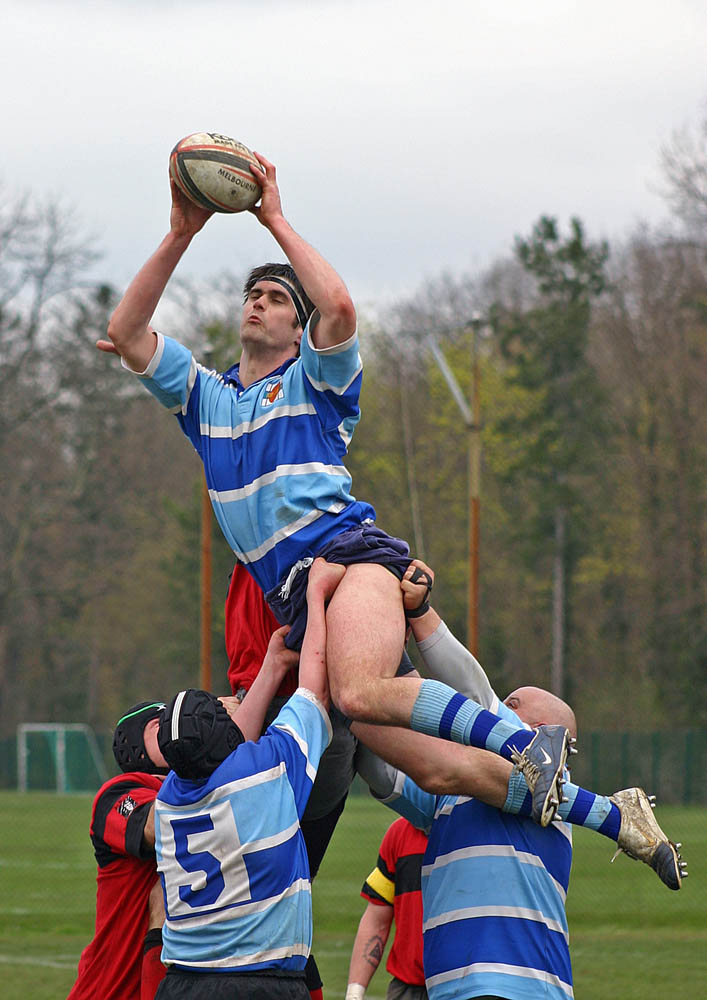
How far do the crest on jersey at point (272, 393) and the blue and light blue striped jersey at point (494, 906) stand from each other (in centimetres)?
133

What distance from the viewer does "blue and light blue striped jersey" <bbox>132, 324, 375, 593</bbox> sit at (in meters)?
4.87

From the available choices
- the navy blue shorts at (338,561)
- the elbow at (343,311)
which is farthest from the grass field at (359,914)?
the elbow at (343,311)

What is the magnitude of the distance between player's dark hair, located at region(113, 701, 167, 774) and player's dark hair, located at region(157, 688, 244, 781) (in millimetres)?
692

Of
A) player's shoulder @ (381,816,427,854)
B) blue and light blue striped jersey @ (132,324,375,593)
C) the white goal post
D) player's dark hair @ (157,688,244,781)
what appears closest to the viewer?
player's dark hair @ (157,688,244,781)

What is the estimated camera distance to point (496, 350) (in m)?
45.2

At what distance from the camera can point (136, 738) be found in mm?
4820

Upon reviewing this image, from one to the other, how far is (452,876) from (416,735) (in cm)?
49

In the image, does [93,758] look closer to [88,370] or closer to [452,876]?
[88,370]

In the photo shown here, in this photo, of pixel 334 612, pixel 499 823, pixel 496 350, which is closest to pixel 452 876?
pixel 499 823

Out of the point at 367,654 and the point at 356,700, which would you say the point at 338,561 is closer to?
the point at 367,654

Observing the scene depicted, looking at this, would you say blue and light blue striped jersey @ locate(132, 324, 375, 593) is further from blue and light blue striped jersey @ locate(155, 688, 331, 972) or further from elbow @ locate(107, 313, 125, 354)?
blue and light blue striped jersey @ locate(155, 688, 331, 972)

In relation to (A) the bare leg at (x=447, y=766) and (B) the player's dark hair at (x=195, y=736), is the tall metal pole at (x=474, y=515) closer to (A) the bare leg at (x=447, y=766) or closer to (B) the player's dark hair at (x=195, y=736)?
(A) the bare leg at (x=447, y=766)

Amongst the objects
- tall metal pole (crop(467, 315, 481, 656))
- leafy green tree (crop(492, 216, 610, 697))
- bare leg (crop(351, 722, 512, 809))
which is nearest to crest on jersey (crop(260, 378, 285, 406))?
bare leg (crop(351, 722, 512, 809))

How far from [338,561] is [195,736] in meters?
0.96
